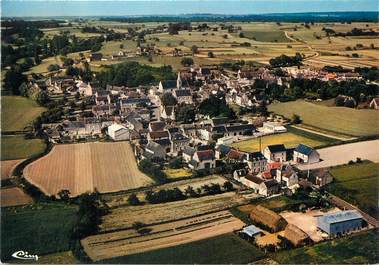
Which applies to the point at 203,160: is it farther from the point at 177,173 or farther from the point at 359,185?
the point at 359,185

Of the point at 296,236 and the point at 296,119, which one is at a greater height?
the point at 296,119

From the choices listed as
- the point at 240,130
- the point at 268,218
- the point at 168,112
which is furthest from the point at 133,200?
the point at 168,112

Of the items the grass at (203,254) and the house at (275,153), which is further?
the house at (275,153)

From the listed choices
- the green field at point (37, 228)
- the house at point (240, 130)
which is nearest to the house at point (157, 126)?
the house at point (240, 130)

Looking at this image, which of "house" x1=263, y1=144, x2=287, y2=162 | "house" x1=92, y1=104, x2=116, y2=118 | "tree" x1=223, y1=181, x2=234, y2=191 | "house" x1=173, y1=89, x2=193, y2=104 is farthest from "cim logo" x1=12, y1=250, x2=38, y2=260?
"house" x1=173, y1=89, x2=193, y2=104

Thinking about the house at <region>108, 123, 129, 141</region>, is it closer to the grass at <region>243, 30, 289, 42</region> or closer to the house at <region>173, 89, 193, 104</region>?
the house at <region>173, 89, 193, 104</region>

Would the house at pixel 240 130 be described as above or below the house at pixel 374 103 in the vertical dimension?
below

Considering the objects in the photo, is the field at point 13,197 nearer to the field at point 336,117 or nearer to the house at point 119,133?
the house at point 119,133
